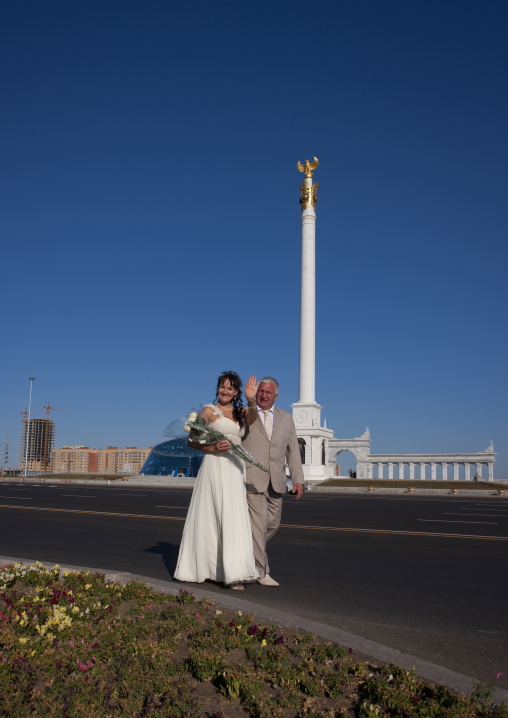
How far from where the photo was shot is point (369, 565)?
26.2 feet

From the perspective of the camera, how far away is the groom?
6.43 metres

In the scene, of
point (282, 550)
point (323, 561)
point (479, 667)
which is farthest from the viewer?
point (282, 550)

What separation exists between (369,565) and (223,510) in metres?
2.90

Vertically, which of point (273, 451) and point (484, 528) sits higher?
point (273, 451)

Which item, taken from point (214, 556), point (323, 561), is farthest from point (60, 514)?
point (214, 556)

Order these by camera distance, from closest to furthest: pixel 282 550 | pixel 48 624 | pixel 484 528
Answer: pixel 48 624 → pixel 282 550 → pixel 484 528

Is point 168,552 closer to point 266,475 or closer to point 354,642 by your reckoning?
point 266,475

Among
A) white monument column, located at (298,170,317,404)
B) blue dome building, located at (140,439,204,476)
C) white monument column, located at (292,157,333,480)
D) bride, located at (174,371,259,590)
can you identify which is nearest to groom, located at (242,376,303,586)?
bride, located at (174,371,259,590)

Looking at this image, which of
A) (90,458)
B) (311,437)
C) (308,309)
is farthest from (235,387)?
(90,458)

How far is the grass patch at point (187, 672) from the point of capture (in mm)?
3158

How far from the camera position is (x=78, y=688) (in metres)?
3.36

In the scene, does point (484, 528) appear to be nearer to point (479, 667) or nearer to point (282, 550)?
point (282, 550)

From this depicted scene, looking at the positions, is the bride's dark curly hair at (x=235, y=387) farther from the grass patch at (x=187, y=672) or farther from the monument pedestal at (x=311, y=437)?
the monument pedestal at (x=311, y=437)

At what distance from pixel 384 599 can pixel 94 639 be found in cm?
305
